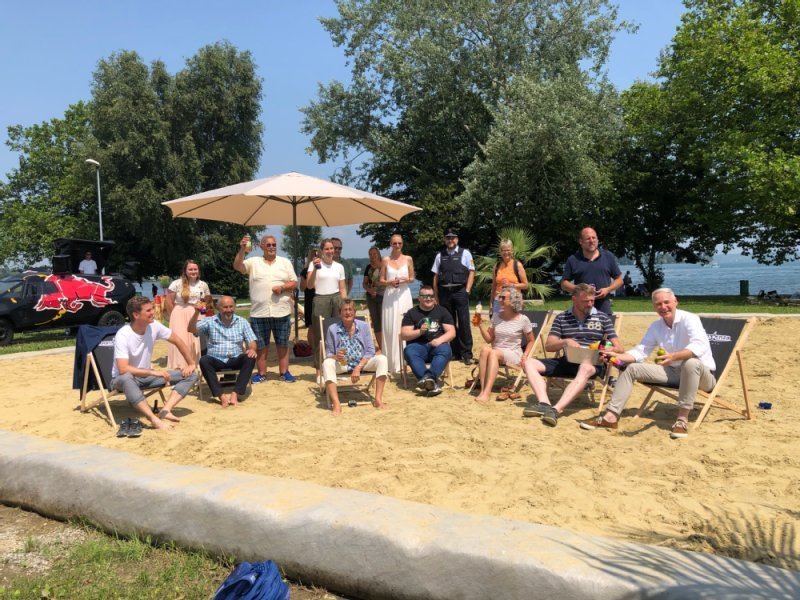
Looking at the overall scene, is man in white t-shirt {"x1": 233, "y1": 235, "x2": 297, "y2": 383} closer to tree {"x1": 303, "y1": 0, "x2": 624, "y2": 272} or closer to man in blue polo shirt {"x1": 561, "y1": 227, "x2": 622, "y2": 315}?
man in blue polo shirt {"x1": 561, "y1": 227, "x2": 622, "y2": 315}

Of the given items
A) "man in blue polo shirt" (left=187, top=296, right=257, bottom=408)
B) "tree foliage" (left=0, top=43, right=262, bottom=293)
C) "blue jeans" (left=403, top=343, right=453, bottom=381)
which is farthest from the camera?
"tree foliage" (left=0, top=43, right=262, bottom=293)

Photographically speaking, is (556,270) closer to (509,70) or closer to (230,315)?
(509,70)

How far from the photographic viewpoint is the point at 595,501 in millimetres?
3371

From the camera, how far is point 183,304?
675cm

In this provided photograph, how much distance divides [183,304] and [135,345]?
1.56 meters

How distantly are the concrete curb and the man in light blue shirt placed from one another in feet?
8.41

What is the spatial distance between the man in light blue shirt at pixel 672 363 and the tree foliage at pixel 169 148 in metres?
26.2

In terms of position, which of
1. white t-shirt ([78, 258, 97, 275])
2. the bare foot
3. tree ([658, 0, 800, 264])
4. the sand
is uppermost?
tree ([658, 0, 800, 264])

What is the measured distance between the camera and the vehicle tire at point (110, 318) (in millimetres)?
12227

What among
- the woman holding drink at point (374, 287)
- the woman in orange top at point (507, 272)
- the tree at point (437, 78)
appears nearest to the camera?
the woman in orange top at point (507, 272)

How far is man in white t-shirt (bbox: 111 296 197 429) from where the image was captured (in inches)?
200

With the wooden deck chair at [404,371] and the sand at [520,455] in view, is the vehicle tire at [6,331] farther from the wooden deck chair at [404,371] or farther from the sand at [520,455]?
the wooden deck chair at [404,371]

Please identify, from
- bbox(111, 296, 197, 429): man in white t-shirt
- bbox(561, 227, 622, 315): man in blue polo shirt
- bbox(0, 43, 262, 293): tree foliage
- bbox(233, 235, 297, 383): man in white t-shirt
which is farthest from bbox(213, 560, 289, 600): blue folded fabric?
bbox(0, 43, 262, 293): tree foliage

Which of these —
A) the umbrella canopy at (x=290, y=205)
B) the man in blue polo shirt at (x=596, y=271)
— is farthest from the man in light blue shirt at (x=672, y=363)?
the umbrella canopy at (x=290, y=205)
